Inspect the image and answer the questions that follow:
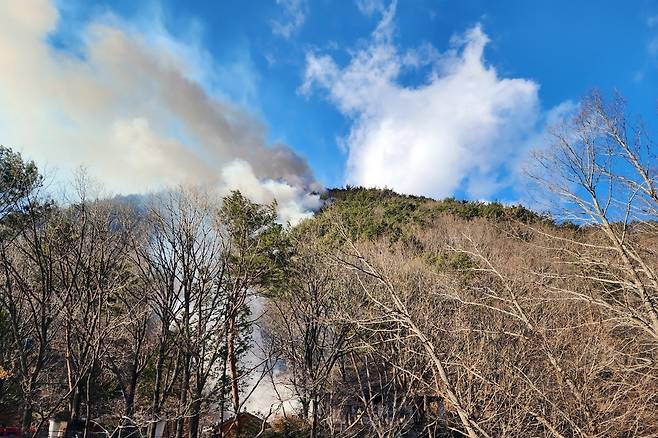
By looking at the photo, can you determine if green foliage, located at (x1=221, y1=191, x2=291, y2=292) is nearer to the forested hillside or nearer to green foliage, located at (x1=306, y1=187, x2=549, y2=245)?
the forested hillside

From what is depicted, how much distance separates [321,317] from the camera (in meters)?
9.74

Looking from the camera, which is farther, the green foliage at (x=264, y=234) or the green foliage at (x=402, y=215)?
the green foliage at (x=402, y=215)

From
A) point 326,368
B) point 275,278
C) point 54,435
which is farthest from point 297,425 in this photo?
point 54,435

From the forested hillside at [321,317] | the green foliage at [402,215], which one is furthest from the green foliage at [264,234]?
the green foliage at [402,215]

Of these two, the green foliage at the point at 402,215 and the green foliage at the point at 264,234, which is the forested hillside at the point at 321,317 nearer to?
the green foliage at the point at 264,234

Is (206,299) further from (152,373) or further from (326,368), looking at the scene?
(152,373)

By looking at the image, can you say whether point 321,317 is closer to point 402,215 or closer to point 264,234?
point 264,234

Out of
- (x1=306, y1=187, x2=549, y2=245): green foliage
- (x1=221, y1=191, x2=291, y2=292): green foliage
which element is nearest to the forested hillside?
(x1=221, y1=191, x2=291, y2=292): green foliage

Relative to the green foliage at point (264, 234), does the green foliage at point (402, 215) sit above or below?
above

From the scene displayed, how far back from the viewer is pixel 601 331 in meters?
7.51

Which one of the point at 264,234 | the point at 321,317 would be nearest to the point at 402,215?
the point at 264,234

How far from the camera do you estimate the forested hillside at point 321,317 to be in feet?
16.4

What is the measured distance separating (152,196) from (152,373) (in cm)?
771

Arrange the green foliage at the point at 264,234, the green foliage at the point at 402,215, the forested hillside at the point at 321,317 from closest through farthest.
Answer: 1. the forested hillside at the point at 321,317
2. the green foliage at the point at 264,234
3. the green foliage at the point at 402,215
